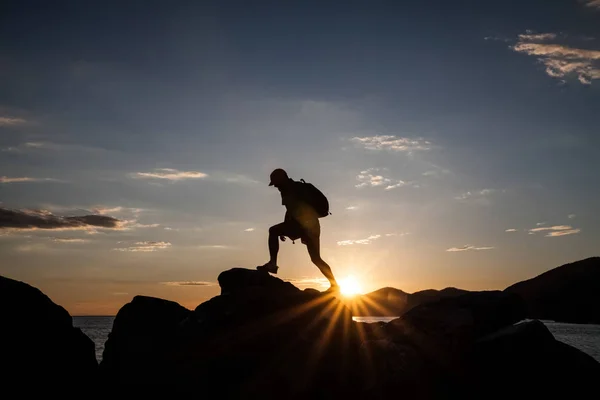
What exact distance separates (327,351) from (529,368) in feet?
17.3

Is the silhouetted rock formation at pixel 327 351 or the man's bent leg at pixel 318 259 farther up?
the man's bent leg at pixel 318 259

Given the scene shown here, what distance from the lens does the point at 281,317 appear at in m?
14.1

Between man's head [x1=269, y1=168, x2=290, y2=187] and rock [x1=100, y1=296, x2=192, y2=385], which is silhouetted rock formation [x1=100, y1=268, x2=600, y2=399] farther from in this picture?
man's head [x1=269, y1=168, x2=290, y2=187]

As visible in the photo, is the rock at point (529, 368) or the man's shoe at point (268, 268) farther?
the man's shoe at point (268, 268)

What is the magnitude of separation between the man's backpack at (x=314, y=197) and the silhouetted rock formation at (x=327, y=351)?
244cm

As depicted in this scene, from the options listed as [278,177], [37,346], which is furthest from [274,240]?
[37,346]

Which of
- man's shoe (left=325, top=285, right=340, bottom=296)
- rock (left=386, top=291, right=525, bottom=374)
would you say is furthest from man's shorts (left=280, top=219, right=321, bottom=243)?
rock (left=386, top=291, right=525, bottom=374)

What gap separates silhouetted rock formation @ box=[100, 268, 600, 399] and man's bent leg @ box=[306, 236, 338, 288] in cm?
64

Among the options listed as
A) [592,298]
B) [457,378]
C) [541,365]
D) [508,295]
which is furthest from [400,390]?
[592,298]

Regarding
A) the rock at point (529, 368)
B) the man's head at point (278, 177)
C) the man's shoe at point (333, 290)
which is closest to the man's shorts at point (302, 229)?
the man's head at point (278, 177)

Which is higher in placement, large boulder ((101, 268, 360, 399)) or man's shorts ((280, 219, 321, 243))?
man's shorts ((280, 219, 321, 243))

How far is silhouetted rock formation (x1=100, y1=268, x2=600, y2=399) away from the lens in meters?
12.9

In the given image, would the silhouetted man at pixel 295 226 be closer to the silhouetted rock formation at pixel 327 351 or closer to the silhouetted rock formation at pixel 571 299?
the silhouetted rock formation at pixel 327 351

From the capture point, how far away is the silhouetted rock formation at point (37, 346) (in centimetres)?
1276
